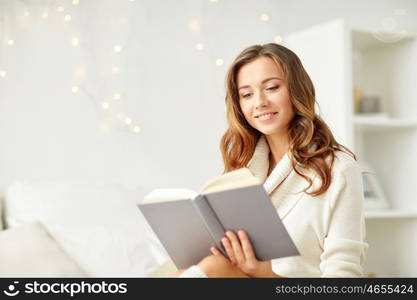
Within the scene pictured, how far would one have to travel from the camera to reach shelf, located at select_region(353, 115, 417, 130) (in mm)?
Answer: 2317

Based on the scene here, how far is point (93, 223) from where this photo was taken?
174 centimetres

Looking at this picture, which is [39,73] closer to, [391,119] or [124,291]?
[124,291]

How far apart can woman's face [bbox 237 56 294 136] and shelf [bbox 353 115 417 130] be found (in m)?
1.00

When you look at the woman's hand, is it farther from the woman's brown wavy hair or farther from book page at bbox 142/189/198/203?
the woman's brown wavy hair

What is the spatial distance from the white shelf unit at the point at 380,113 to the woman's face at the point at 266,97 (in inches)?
36.1

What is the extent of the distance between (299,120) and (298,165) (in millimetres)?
114

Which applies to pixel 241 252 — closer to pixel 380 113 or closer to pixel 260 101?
pixel 260 101

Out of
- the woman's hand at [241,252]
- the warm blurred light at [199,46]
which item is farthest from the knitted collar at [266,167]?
the warm blurred light at [199,46]

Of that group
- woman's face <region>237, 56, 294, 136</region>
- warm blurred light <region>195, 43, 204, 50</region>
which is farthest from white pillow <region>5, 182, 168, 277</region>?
warm blurred light <region>195, 43, 204, 50</region>

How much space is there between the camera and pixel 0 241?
4.99ft

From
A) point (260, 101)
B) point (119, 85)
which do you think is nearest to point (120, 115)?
point (119, 85)

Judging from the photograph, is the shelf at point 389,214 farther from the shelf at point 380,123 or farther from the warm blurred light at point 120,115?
the warm blurred light at point 120,115

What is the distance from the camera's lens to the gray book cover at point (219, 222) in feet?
3.48

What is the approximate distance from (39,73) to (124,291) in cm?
91
